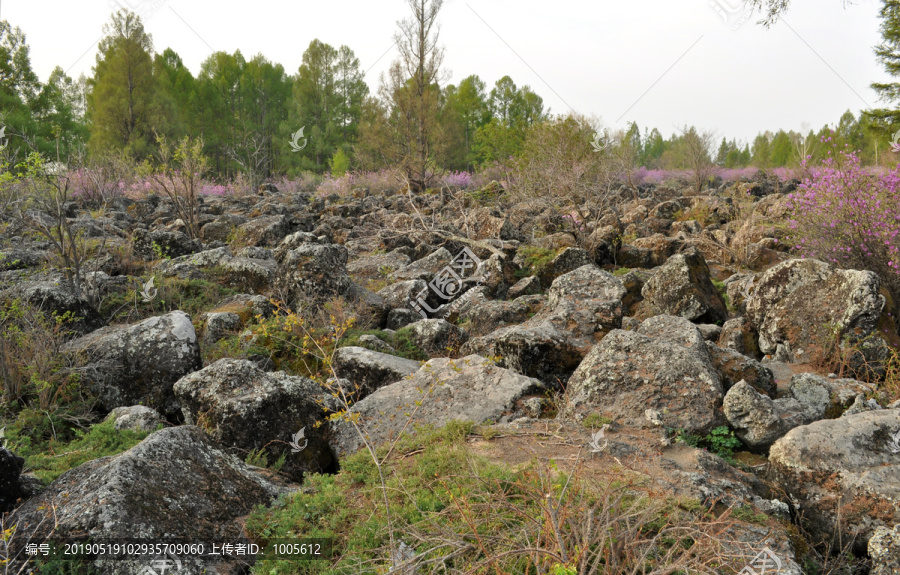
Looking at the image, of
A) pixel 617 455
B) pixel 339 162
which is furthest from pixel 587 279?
pixel 339 162

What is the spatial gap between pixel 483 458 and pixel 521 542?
3.78ft

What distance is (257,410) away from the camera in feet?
13.8

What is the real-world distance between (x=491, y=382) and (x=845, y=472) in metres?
2.58

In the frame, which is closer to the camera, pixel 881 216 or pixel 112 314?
pixel 881 216

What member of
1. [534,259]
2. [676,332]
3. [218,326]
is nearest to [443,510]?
[676,332]

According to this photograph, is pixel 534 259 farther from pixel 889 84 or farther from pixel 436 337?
pixel 889 84

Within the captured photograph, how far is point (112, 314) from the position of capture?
716 cm

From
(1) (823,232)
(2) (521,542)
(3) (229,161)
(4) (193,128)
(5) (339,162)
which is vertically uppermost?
(4) (193,128)

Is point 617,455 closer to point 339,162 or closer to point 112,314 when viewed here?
point 112,314

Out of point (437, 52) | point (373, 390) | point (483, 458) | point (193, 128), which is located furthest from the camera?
point (193, 128)

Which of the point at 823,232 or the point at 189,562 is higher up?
the point at 823,232

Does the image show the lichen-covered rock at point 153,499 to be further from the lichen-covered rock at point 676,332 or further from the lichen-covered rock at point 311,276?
the lichen-covered rock at point 311,276

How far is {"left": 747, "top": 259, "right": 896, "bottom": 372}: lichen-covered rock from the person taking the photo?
5.48 metres

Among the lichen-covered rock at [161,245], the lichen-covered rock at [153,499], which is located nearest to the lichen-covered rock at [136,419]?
the lichen-covered rock at [153,499]
